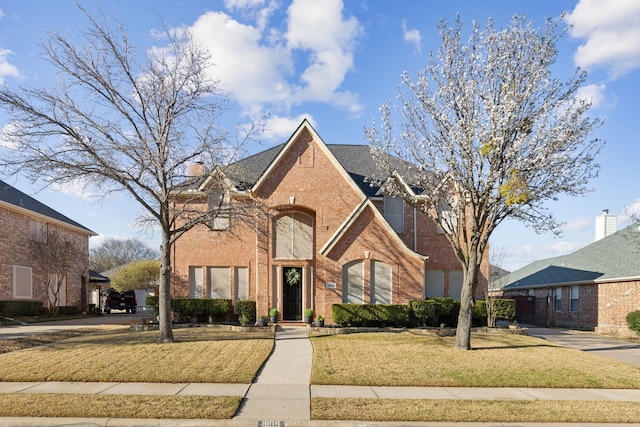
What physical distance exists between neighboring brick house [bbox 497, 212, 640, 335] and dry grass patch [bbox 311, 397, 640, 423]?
43.0 ft

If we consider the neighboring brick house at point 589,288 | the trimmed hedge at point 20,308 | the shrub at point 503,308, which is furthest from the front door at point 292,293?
the trimmed hedge at point 20,308

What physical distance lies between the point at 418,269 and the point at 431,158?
7322 millimetres

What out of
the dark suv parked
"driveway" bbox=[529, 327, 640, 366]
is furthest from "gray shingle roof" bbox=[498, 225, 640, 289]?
the dark suv parked

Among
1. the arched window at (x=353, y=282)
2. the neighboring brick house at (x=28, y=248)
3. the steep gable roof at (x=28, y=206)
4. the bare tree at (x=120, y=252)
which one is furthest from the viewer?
the bare tree at (x=120, y=252)

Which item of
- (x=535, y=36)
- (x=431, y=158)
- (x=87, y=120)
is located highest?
(x=535, y=36)

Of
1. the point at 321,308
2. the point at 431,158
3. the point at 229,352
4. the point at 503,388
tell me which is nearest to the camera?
the point at 503,388

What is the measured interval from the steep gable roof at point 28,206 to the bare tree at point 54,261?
3.79 feet

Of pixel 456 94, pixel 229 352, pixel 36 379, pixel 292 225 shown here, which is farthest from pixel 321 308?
pixel 36 379

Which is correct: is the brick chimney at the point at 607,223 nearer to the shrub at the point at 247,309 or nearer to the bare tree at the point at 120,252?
the shrub at the point at 247,309

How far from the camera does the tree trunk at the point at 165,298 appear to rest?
14.9 meters

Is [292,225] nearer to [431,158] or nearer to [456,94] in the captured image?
[431,158]

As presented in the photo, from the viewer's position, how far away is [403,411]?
7.75 metres

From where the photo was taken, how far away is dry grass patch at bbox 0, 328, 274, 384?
1006cm

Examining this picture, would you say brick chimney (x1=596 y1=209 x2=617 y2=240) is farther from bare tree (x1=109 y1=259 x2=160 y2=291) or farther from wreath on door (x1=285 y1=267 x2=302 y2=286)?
bare tree (x1=109 y1=259 x2=160 y2=291)
